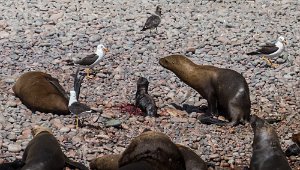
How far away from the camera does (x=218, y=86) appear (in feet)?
38.6

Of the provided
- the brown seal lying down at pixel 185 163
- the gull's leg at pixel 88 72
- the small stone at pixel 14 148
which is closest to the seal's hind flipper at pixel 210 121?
the brown seal lying down at pixel 185 163

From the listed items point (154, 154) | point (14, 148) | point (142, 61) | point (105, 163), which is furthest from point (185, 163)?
point (142, 61)

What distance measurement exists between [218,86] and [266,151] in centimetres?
252

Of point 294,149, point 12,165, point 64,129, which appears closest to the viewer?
point 12,165

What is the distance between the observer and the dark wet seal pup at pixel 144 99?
11.5 m

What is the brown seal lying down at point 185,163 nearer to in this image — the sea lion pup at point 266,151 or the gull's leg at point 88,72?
the sea lion pup at point 266,151

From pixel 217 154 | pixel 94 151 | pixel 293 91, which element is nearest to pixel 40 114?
pixel 94 151

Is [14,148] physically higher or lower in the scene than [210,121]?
lower

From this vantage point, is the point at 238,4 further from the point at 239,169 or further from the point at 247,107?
the point at 239,169

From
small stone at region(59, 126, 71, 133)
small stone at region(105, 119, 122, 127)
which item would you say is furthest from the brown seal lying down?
small stone at region(105, 119, 122, 127)

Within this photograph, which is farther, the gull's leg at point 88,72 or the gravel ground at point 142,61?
the gull's leg at point 88,72

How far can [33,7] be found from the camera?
17.4 meters

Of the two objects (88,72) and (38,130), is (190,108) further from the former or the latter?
(38,130)

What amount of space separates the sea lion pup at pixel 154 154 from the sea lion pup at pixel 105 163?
663 millimetres
